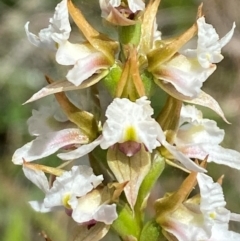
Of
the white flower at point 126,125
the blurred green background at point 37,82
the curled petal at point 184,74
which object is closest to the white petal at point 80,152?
the white flower at point 126,125

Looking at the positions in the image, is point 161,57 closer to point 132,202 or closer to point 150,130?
point 150,130

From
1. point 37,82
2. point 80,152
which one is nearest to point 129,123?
point 80,152

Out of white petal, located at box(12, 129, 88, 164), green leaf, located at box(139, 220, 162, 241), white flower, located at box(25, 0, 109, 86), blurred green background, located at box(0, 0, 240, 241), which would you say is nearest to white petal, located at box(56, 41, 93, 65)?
white flower, located at box(25, 0, 109, 86)

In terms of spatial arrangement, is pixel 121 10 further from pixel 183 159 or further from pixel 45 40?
pixel 183 159

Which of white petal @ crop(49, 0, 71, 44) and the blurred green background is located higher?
white petal @ crop(49, 0, 71, 44)

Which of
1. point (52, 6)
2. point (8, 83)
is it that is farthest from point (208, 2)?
point (8, 83)

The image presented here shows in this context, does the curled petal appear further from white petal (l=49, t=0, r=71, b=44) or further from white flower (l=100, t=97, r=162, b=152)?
white petal (l=49, t=0, r=71, b=44)

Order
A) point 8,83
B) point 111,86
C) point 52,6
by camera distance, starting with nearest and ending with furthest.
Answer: point 111,86
point 8,83
point 52,6
